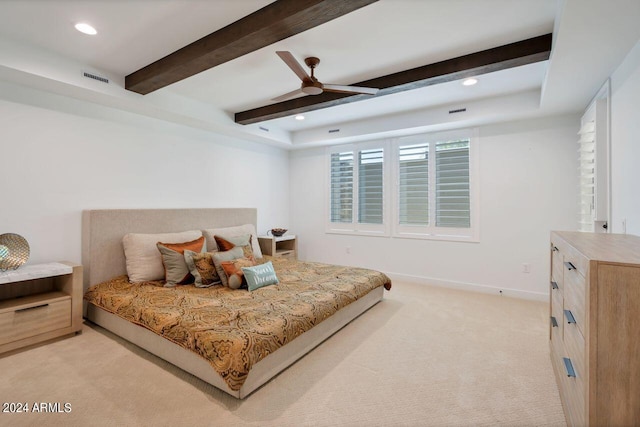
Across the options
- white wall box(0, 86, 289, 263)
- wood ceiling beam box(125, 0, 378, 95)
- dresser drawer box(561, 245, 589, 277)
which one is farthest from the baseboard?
wood ceiling beam box(125, 0, 378, 95)

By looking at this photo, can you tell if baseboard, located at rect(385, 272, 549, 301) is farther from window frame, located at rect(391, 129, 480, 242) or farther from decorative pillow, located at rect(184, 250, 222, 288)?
decorative pillow, located at rect(184, 250, 222, 288)

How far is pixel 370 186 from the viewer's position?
5.27 m

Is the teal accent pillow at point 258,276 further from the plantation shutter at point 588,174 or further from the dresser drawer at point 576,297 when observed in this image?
the plantation shutter at point 588,174

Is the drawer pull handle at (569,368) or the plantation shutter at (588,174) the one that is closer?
the drawer pull handle at (569,368)

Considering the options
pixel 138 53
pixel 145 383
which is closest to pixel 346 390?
pixel 145 383

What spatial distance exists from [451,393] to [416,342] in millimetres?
725

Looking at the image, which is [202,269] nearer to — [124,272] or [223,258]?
[223,258]

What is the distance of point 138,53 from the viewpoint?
2.67m

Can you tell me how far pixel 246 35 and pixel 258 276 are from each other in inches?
83.8

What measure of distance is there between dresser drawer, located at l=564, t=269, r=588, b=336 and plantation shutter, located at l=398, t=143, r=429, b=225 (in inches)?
119

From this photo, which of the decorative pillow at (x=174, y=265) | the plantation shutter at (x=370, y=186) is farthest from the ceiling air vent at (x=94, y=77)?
the plantation shutter at (x=370, y=186)

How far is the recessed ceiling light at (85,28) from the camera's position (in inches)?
89.0

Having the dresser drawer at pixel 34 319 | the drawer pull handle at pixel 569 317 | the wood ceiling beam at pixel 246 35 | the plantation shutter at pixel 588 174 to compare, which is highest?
the wood ceiling beam at pixel 246 35

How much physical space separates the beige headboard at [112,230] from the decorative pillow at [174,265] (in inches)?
19.6
